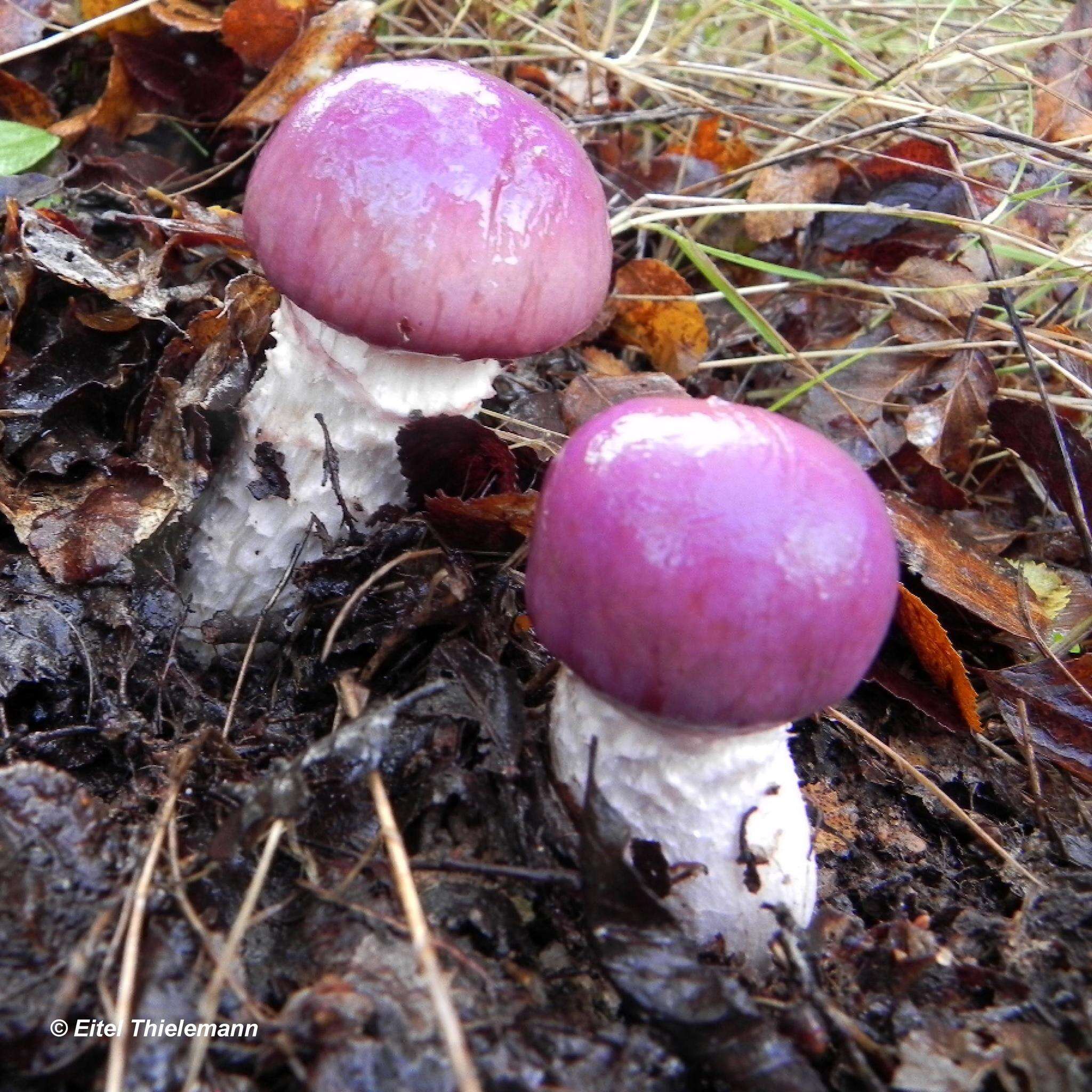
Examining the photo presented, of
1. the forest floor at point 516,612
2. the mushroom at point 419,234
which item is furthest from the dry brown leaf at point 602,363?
the mushroom at point 419,234

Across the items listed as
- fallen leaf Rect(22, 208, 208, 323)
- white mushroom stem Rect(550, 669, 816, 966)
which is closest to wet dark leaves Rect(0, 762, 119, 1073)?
white mushroom stem Rect(550, 669, 816, 966)

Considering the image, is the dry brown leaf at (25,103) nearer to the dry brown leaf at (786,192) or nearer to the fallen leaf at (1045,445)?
the dry brown leaf at (786,192)

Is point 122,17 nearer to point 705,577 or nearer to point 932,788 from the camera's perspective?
point 705,577

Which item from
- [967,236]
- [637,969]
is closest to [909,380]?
[967,236]

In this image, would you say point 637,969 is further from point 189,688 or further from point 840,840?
point 189,688

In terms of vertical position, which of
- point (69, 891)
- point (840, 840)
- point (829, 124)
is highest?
point (829, 124)

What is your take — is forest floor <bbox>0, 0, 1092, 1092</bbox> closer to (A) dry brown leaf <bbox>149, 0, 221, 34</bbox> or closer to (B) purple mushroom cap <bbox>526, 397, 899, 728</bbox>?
(A) dry brown leaf <bbox>149, 0, 221, 34</bbox>
